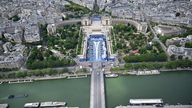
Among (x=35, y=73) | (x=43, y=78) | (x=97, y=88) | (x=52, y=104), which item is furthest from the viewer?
(x=35, y=73)

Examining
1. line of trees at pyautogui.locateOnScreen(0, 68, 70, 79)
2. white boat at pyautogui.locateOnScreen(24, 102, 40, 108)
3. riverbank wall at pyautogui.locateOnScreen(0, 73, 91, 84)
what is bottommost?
white boat at pyautogui.locateOnScreen(24, 102, 40, 108)

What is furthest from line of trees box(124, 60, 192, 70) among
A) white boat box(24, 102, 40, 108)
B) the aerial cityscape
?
white boat box(24, 102, 40, 108)

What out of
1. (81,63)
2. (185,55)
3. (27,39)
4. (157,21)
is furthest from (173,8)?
(27,39)

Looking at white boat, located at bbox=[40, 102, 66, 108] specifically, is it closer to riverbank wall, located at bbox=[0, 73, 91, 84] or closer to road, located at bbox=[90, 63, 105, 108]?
road, located at bbox=[90, 63, 105, 108]

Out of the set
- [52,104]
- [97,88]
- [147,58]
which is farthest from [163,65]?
[52,104]

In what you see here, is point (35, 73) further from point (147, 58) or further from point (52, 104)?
point (147, 58)
